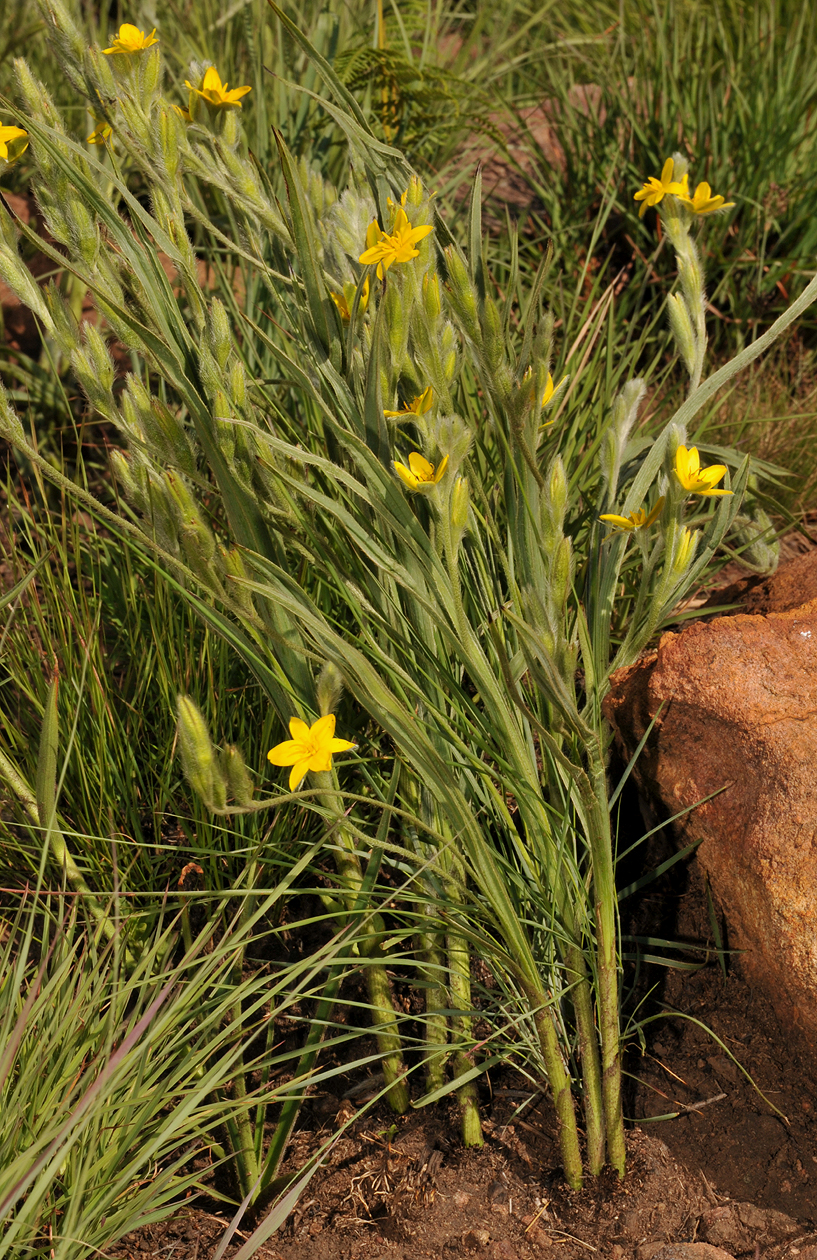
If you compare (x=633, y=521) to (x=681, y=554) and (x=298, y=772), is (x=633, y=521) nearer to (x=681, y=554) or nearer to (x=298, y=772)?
(x=681, y=554)

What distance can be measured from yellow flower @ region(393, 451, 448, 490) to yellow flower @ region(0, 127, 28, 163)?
0.49 meters

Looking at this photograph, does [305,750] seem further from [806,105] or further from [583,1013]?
[806,105]

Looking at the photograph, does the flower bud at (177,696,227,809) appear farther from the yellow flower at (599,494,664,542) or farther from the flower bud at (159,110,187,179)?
the flower bud at (159,110,187,179)

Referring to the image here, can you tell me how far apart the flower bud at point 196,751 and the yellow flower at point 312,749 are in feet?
0.17

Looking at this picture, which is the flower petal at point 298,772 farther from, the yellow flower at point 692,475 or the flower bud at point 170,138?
the flower bud at point 170,138

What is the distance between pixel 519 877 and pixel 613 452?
449 mm

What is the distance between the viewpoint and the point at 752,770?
1.13m

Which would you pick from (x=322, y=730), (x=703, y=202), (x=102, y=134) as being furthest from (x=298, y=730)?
(x=703, y=202)

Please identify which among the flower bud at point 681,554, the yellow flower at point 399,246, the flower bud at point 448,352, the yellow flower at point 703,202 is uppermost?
the yellow flower at point 399,246

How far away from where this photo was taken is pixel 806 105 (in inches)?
99.7

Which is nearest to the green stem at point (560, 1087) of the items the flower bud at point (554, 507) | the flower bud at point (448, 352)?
→ the flower bud at point (554, 507)

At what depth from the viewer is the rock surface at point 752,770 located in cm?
108

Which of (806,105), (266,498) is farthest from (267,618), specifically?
(806,105)

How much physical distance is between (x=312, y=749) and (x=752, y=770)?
0.55 metres
